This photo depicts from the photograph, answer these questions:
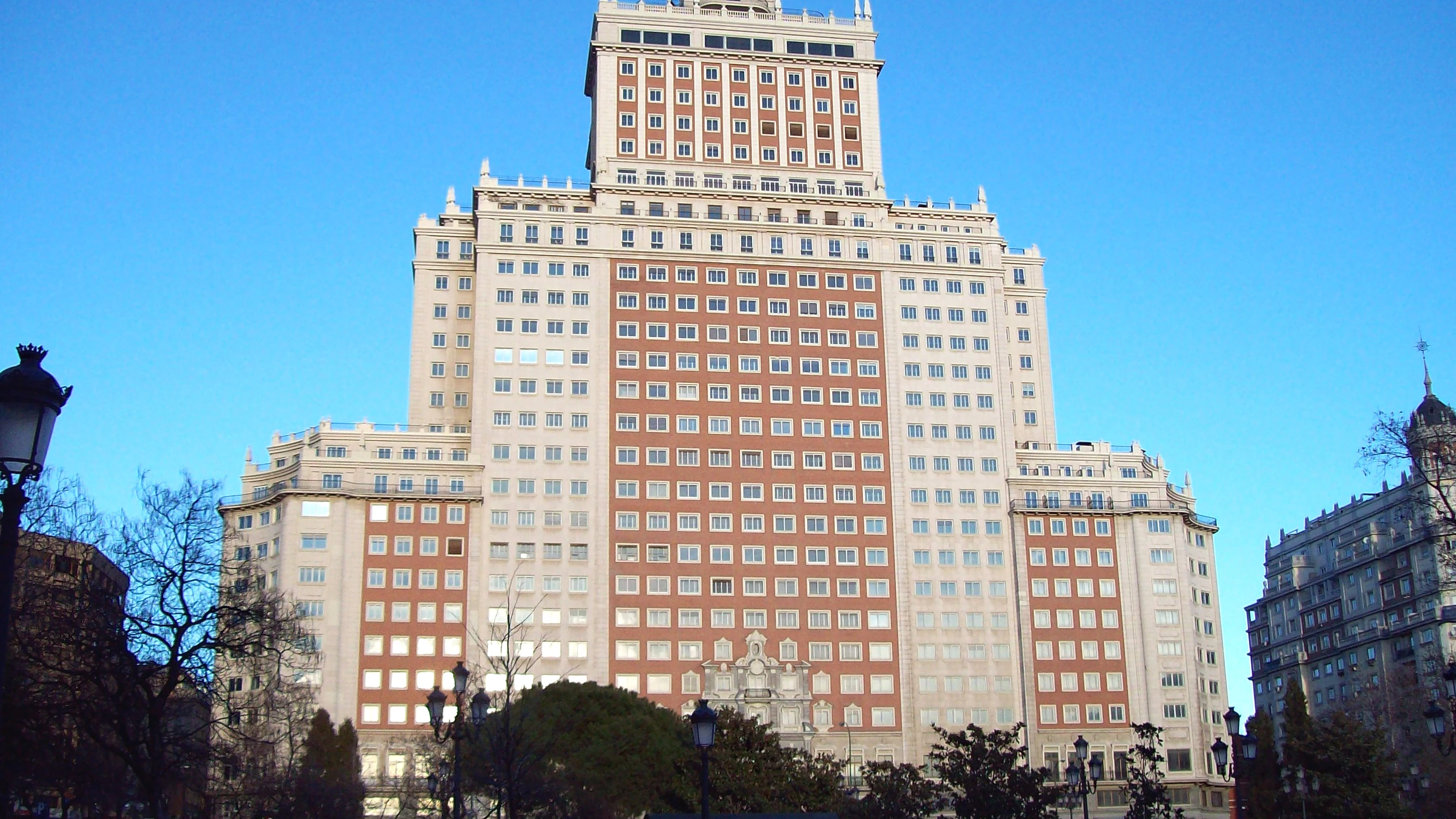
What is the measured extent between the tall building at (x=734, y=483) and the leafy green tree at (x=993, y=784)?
57176 mm

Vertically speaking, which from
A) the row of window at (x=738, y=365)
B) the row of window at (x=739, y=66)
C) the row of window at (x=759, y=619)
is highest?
the row of window at (x=739, y=66)

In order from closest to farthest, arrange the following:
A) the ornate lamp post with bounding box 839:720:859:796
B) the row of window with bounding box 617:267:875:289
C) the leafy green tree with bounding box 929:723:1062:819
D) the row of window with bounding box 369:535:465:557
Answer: the leafy green tree with bounding box 929:723:1062:819, the ornate lamp post with bounding box 839:720:859:796, the row of window with bounding box 369:535:465:557, the row of window with bounding box 617:267:875:289

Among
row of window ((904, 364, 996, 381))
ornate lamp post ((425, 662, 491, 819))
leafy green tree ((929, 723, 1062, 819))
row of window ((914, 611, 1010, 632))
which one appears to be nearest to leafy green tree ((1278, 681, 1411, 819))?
leafy green tree ((929, 723, 1062, 819))

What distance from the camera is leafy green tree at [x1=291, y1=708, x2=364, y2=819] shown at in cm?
7781

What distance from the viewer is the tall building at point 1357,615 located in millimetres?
145000

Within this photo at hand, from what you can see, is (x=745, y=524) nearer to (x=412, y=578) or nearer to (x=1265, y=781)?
(x=412, y=578)

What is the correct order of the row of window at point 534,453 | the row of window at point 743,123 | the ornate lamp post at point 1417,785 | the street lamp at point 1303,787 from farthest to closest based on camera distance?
the row of window at point 743,123
the row of window at point 534,453
the ornate lamp post at point 1417,785
the street lamp at point 1303,787

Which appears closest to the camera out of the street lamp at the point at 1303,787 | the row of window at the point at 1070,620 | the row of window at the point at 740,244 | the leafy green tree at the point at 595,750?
the leafy green tree at the point at 595,750

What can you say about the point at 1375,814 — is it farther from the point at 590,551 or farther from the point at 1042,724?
the point at 590,551

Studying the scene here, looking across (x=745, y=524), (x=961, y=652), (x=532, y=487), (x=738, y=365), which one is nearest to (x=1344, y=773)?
(x=961, y=652)

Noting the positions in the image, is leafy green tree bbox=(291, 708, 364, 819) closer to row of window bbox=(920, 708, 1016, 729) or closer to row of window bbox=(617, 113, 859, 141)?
row of window bbox=(920, 708, 1016, 729)

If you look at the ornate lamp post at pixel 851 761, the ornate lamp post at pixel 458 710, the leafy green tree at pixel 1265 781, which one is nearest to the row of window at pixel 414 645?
the ornate lamp post at pixel 851 761

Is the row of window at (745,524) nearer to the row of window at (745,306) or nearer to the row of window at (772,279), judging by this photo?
the row of window at (745,306)

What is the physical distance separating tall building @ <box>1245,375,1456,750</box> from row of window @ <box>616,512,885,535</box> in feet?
144
